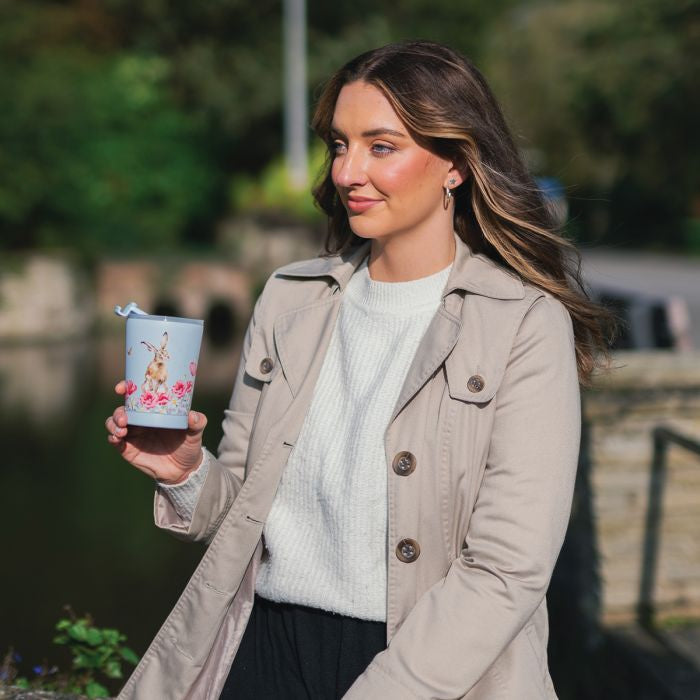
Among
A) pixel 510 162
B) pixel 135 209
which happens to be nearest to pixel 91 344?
pixel 135 209

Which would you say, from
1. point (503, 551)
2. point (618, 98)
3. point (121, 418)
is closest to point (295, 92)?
point (618, 98)

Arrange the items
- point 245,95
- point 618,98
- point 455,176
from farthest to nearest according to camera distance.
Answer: point 618,98
point 245,95
point 455,176

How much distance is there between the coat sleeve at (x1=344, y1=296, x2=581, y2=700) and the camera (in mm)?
1818

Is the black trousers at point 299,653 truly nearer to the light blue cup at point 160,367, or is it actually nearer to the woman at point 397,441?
the woman at point 397,441

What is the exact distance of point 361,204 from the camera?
6.86 ft

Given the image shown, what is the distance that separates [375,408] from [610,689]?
176 inches

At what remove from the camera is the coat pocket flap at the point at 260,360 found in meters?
2.20

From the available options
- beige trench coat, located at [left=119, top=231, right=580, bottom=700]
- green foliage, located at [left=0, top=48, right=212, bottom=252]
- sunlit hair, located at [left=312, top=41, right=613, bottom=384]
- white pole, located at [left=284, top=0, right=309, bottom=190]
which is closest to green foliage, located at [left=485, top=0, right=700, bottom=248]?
white pole, located at [left=284, top=0, right=309, bottom=190]

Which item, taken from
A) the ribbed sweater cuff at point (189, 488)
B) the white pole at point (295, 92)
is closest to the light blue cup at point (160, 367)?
the ribbed sweater cuff at point (189, 488)

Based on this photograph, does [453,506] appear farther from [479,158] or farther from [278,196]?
[278,196]

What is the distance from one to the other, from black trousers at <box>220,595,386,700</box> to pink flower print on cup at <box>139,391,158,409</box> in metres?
0.42

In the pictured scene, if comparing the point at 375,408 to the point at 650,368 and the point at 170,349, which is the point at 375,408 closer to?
the point at 170,349

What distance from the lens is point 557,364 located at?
1.94m

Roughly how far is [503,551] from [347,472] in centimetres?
32
